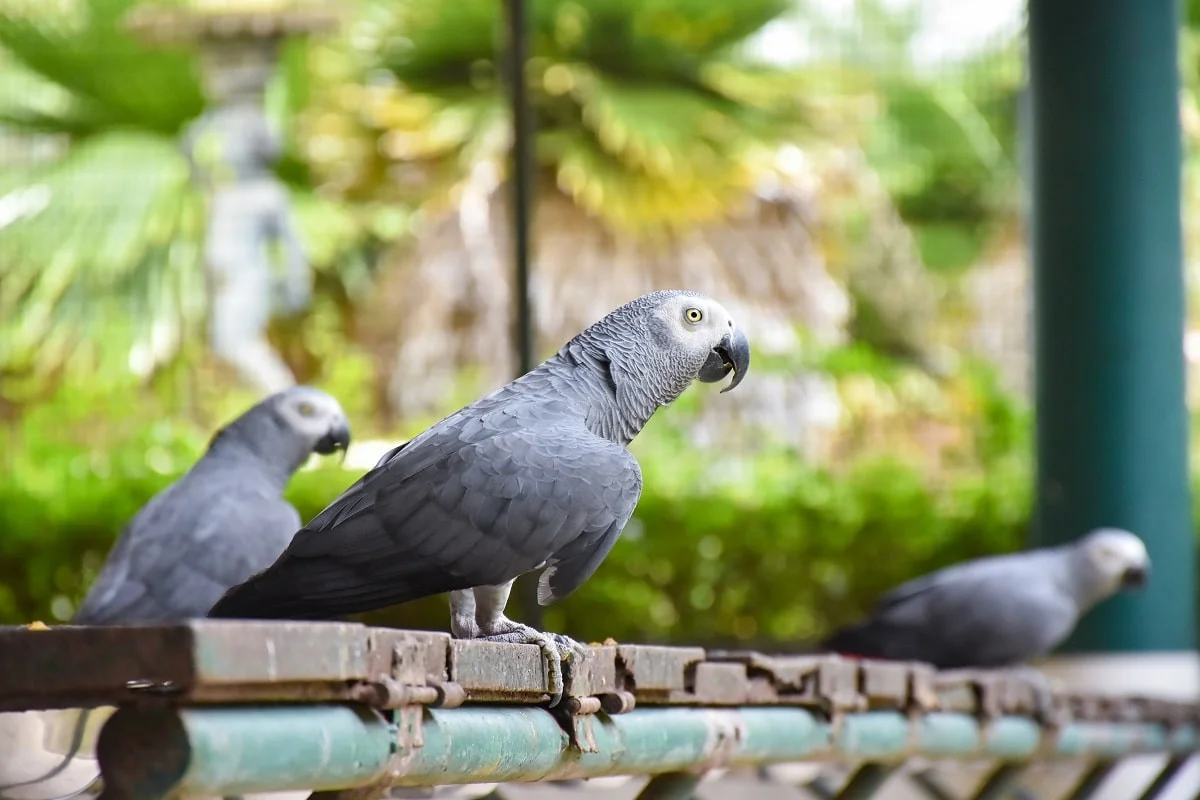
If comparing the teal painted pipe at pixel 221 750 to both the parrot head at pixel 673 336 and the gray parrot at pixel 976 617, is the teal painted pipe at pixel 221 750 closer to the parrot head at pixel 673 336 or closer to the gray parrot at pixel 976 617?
the parrot head at pixel 673 336

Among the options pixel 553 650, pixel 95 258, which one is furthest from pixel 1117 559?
pixel 95 258

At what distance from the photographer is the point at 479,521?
1.82m

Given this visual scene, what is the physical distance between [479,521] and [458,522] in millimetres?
24

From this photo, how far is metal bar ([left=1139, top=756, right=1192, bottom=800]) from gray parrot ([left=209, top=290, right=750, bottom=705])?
2505mm

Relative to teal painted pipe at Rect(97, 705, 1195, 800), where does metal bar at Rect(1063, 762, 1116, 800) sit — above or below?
below

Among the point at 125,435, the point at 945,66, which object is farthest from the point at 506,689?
the point at 945,66

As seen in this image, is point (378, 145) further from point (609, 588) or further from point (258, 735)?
point (258, 735)

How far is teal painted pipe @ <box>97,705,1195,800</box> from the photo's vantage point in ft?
4.00

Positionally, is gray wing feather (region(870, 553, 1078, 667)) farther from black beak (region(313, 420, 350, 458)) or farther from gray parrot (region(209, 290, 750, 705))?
gray parrot (region(209, 290, 750, 705))

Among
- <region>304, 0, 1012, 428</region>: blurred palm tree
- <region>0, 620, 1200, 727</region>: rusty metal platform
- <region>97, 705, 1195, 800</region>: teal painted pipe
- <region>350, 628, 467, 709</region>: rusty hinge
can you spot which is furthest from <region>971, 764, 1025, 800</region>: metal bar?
<region>304, 0, 1012, 428</region>: blurred palm tree

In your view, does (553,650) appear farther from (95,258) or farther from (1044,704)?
(95,258)

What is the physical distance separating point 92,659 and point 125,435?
453 centimetres

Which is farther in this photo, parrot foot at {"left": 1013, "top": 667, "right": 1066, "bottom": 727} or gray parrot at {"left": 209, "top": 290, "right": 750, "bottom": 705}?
parrot foot at {"left": 1013, "top": 667, "right": 1066, "bottom": 727}

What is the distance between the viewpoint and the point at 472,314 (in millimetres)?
6488
